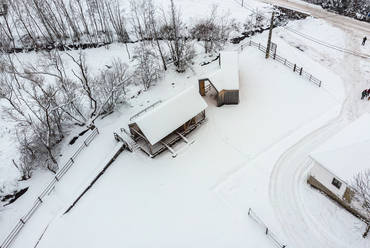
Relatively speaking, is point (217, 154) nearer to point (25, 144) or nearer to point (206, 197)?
point (206, 197)

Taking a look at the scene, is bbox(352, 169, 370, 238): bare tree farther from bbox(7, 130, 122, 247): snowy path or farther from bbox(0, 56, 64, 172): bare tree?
bbox(0, 56, 64, 172): bare tree

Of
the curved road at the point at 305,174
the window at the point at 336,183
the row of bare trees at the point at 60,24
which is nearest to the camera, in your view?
the curved road at the point at 305,174

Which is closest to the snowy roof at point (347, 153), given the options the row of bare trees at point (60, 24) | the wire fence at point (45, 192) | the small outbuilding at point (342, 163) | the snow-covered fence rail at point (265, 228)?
the small outbuilding at point (342, 163)

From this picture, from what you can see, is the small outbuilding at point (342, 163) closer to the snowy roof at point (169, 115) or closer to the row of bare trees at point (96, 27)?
the snowy roof at point (169, 115)

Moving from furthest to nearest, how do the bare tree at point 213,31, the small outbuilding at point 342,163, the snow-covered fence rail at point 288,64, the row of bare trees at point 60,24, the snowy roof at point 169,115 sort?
the bare tree at point 213,31 < the row of bare trees at point 60,24 < the snow-covered fence rail at point 288,64 < the snowy roof at point 169,115 < the small outbuilding at point 342,163

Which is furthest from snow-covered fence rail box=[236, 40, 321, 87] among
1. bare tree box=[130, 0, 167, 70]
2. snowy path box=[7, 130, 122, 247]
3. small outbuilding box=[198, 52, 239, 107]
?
snowy path box=[7, 130, 122, 247]

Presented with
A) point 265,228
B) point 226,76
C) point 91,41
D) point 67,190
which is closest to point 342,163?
point 265,228
